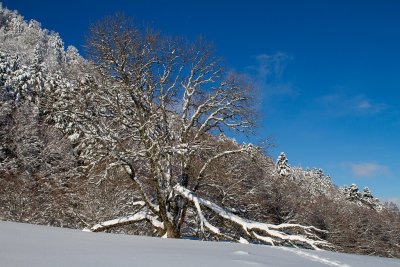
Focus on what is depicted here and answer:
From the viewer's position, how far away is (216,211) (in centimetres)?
1295

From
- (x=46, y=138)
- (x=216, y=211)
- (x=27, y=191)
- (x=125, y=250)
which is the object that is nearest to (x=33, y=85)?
(x=46, y=138)

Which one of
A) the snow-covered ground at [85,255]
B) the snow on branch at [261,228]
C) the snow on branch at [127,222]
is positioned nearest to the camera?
the snow-covered ground at [85,255]

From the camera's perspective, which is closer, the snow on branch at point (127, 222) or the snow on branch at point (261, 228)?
the snow on branch at point (261, 228)

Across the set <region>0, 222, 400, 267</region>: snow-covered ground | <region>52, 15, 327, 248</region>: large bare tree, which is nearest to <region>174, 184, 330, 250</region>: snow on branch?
<region>52, 15, 327, 248</region>: large bare tree

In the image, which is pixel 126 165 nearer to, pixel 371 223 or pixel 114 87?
pixel 114 87

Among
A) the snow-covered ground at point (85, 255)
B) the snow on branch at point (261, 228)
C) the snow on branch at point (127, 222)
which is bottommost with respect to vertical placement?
the snow-covered ground at point (85, 255)

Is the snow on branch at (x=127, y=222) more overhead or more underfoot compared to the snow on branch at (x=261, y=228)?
more underfoot

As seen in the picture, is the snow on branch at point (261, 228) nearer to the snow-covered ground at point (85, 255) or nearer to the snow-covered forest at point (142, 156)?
the snow-covered forest at point (142, 156)

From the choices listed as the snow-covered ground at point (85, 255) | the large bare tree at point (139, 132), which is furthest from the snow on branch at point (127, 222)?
the snow-covered ground at point (85, 255)

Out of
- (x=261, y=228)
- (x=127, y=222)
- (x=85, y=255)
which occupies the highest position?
(x=261, y=228)

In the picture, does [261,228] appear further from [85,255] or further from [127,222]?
[85,255]

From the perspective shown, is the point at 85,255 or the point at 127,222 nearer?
the point at 85,255

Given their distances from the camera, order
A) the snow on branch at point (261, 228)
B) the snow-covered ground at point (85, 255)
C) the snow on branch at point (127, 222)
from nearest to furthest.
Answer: the snow-covered ground at point (85, 255) < the snow on branch at point (261, 228) < the snow on branch at point (127, 222)

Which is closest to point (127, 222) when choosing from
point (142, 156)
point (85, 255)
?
point (142, 156)
